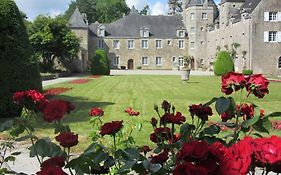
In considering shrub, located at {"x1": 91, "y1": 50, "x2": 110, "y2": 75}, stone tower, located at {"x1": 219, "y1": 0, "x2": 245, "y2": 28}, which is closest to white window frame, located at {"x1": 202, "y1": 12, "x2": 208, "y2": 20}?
stone tower, located at {"x1": 219, "y1": 0, "x2": 245, "y2": 28}

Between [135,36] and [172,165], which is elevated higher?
[135,36]

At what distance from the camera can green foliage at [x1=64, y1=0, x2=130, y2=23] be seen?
81625 millimetres

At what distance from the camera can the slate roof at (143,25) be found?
6231cm

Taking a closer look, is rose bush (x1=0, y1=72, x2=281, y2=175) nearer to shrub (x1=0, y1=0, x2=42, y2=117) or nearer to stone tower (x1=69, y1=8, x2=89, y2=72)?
shrub (x1=0, y1=0, x2=42, y2=117)

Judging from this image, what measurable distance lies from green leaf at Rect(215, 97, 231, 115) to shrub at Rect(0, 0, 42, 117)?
982 cm

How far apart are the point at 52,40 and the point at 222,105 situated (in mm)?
38252

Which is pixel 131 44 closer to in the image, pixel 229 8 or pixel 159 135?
pixel 229 8

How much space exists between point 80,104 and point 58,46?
26.6 m

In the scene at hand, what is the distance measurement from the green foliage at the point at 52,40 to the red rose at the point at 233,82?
3803 cm

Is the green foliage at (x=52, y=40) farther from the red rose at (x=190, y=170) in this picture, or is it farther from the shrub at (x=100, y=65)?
the red rose at (x=190, y=170)

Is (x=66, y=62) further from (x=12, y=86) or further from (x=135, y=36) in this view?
(x=12, y=86)

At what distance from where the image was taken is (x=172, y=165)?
7.95 ft

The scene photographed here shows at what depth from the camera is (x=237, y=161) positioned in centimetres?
158

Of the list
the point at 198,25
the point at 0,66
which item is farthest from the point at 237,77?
the point at 198,25
